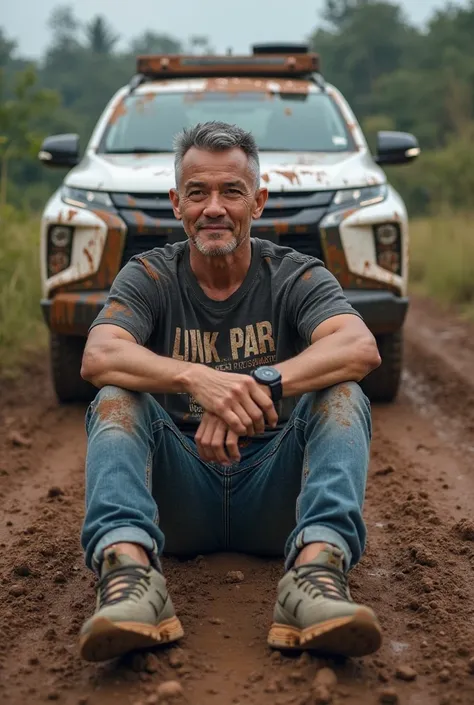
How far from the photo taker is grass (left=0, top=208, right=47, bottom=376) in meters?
8.12

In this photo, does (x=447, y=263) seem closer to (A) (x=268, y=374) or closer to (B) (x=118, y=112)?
(B) (x=118, y=112)

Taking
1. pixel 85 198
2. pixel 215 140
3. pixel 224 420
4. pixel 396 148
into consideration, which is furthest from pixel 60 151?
pixel 224 420

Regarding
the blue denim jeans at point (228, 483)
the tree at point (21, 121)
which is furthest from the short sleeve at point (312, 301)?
the tree at point (21, 121)

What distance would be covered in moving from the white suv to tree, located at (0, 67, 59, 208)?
2.98 m

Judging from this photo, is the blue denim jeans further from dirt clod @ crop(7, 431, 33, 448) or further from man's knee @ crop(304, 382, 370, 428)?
dirt clod @ crop(7, 431, 33, 448)

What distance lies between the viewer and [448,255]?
13.2 meters

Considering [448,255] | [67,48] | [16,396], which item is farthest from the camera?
[67,48]

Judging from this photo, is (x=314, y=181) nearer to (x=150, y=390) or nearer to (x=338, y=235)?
(x=338, y=235)

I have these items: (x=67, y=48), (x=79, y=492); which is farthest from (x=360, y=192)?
(x=67, y=48)

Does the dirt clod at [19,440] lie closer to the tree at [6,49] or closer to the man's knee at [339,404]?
the man's knee at [339,404]

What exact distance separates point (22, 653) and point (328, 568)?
2.78 feet

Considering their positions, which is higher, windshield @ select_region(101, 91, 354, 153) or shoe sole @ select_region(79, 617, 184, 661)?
windshield @ select_region(101, 91, 354, 153)

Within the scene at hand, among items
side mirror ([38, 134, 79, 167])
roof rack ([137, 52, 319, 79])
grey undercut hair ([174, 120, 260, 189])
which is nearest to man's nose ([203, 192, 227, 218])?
grey undercut hair ([174, 120, 260, 189])

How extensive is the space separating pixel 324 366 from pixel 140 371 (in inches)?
20.6
